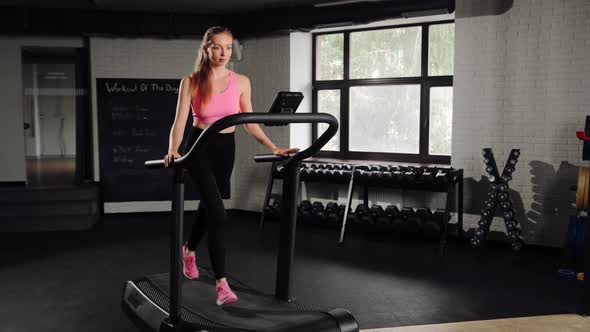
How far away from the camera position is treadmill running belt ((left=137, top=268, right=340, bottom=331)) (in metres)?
2.58

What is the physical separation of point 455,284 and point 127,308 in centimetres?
243

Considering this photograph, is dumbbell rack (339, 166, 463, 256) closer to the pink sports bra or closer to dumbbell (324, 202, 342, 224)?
dumbbell (324, 202, 342, 224)

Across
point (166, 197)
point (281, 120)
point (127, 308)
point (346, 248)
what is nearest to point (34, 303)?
point (127, 308)

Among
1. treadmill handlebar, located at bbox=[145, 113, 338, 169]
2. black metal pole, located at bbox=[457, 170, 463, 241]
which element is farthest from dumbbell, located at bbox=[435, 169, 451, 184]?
treadmill handlebar, located at bbox=[145, 113, 338, 169]

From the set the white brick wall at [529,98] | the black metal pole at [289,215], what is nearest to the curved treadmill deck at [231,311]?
the black metal pole at [289,215]

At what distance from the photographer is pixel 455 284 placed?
4.20 m

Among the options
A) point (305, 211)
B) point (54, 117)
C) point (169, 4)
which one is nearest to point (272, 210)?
point (305, 211)

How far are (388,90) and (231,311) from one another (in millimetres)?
4292

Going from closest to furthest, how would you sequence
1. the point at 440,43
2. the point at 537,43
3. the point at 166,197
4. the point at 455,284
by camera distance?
the point at 455,284 < the point at 537,43 < the point at 440,43 < the point at 166,197

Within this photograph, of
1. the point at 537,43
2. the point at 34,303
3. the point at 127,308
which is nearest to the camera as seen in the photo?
the point at 127,308

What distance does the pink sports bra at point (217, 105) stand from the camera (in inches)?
114

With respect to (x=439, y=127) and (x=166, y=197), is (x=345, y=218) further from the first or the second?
(x=166, y=197)

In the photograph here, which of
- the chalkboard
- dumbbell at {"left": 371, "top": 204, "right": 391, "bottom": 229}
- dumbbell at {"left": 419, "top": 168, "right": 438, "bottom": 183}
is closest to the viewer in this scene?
dumbbell at {"left": 419, "top": 168, "right": 438, "bottom": 183}

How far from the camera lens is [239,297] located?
10.0ft
